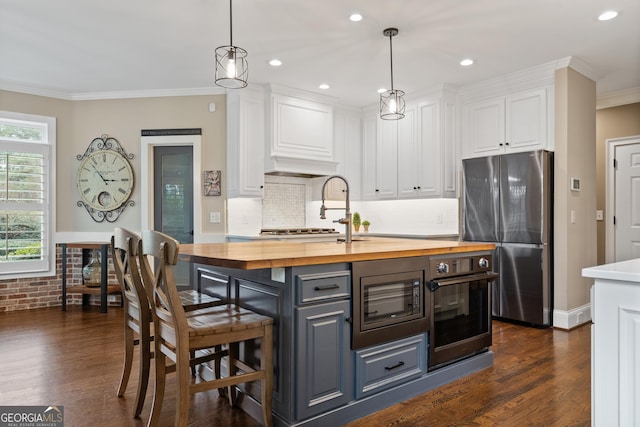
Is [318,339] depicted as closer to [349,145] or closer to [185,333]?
[185,333]

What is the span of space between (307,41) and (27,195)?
12.2ft

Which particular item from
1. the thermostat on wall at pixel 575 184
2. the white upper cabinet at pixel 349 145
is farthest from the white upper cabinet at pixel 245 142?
the thermostat on wall at pixel 575 184

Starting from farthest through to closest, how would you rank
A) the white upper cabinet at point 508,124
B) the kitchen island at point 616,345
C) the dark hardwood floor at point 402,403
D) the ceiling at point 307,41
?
the white upper cabinet at point 508,124 → the ceiling at point 307,41 → the dark hardwood floor at point 402,403 → the kitchen island at point 616,345

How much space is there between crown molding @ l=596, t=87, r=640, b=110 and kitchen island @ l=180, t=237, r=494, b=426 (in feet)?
13.9

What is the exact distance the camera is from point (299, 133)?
5.19m

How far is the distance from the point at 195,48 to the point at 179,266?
246cm

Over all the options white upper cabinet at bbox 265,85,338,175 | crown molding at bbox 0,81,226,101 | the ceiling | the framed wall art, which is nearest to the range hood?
white upper cabinet at bbox 265,85,338,175

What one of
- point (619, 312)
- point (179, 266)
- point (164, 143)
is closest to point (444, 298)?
point (619, 312)

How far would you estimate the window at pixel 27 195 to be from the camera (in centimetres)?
476

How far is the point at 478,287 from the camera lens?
2895 mm

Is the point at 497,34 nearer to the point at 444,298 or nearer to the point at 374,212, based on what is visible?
the point at 444,298

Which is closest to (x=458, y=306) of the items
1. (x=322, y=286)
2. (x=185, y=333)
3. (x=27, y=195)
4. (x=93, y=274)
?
(x=322, y=286)

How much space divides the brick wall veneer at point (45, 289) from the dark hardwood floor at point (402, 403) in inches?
43.6

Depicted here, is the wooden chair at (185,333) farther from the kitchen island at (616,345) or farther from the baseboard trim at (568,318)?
the baseboard trim at (568,318)
